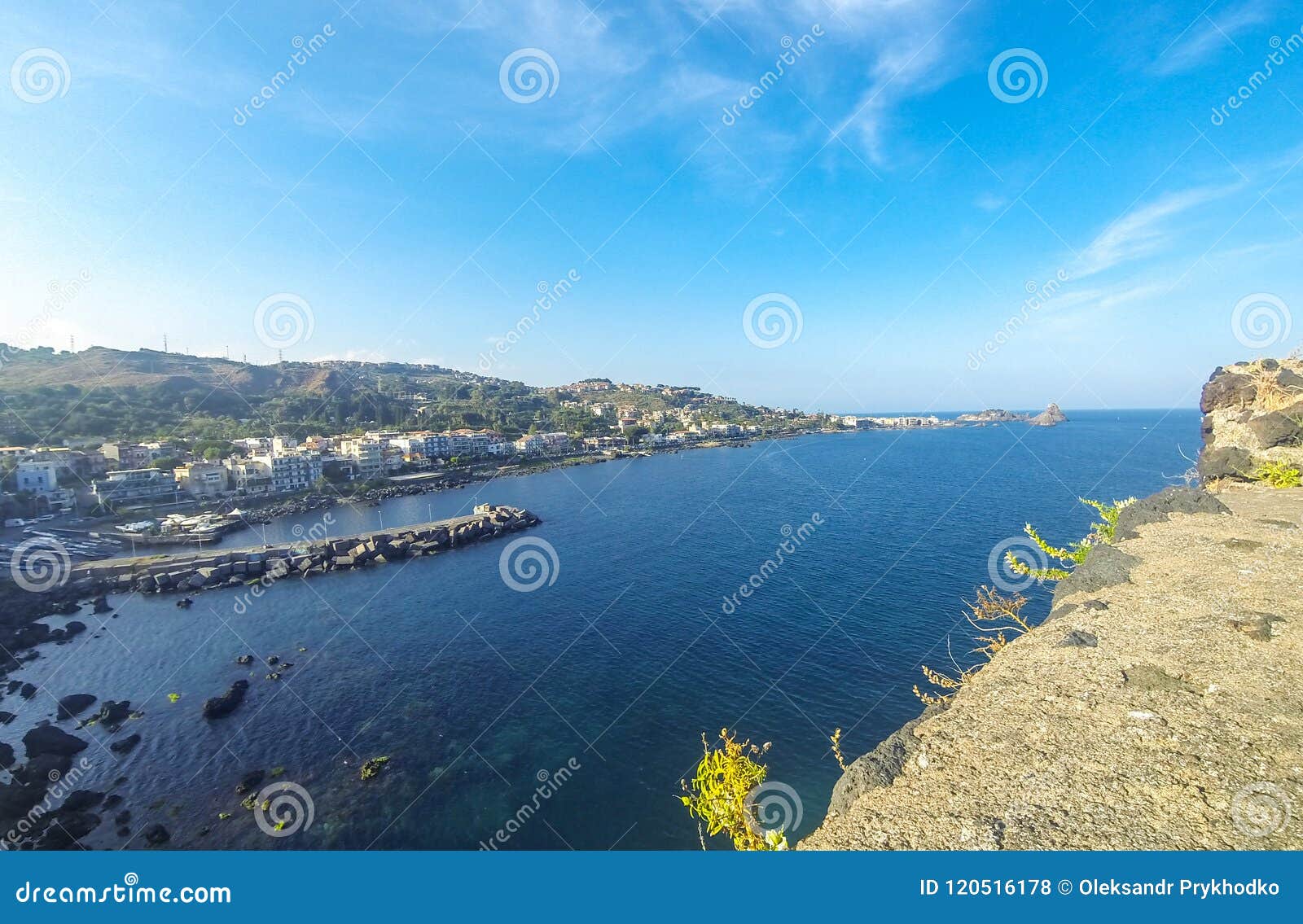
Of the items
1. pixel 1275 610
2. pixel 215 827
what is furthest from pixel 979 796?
pixel 215 827

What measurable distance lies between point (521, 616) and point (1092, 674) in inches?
708

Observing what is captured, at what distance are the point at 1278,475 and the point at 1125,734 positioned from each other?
10.0 meters

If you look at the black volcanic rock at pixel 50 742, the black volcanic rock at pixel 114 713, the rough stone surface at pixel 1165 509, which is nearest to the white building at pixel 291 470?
the black volcanic rock at pixel 114 713

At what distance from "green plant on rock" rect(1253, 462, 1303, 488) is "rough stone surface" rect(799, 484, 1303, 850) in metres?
5.32

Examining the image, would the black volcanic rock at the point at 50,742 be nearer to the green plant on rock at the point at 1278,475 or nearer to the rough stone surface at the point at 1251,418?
the green plant on rock at the point at 1278,475

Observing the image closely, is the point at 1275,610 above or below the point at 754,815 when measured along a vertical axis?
above

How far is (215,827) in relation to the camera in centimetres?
1014

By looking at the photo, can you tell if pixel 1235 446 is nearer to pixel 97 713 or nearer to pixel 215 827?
pixel 215 827

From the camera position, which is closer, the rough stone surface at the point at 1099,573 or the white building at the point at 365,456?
the rough stone surface at the point at 1099,573

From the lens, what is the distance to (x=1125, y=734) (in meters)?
3.99

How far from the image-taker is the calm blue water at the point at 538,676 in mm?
10758

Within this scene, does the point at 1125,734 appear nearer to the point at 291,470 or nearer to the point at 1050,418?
the point at 291,470

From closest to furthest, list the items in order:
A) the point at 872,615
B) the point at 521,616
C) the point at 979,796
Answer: the point at 979,796 → the point at 872,615 → the point at 521,616

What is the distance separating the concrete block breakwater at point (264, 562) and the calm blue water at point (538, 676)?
1.54m
